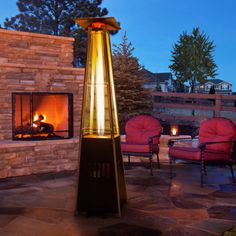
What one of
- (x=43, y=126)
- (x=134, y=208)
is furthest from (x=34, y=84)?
(x=134, y=208)

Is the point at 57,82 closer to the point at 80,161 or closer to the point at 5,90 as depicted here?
the point at 5,90

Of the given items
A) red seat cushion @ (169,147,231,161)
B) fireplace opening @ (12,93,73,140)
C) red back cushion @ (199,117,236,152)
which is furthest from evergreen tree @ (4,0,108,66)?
red seat cushion @ (169,147,231,161)

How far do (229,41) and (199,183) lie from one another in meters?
66.4

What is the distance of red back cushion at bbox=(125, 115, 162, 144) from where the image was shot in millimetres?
6207

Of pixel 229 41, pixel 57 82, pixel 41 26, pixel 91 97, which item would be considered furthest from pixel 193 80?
pixel 229 41

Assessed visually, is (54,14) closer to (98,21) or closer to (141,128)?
(141,128)

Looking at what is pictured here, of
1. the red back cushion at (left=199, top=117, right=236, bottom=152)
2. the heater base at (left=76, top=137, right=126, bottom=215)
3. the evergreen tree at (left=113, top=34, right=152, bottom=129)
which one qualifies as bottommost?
the heater base at (left=76, top=137, right=126, bottom=215)

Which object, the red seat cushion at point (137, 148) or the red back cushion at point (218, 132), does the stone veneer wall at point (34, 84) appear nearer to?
the red seat cushion at point (137, 148)

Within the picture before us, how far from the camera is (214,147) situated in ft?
17.3

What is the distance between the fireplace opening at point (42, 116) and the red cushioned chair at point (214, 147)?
176 centimetres

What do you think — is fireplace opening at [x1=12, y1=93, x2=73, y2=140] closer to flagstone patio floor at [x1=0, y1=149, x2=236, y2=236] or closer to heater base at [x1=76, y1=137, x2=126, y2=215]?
flagstone patio floor at [x1=0, y1=149, x2=236, y2=236]

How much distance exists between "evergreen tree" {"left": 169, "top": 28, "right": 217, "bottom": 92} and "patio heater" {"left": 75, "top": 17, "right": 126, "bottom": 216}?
27.6 metres

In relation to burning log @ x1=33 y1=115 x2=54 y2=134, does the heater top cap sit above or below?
above

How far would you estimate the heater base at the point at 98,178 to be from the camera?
144 inches
